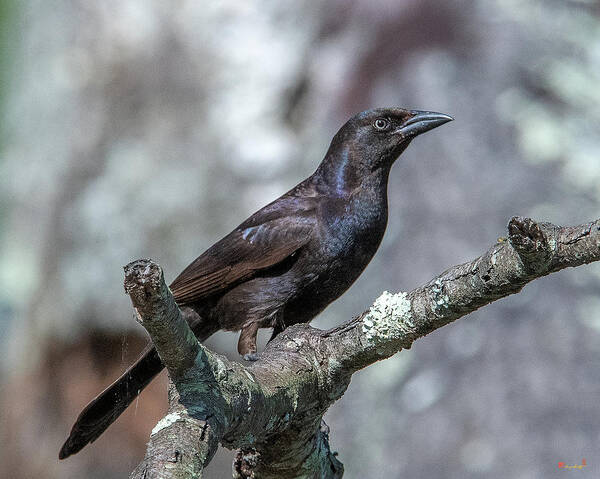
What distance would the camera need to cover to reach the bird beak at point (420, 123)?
383cm

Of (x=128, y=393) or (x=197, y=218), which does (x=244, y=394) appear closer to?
(x=128, y=393)

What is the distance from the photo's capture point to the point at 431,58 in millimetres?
5488

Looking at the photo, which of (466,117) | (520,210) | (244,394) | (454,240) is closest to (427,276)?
(454,240)

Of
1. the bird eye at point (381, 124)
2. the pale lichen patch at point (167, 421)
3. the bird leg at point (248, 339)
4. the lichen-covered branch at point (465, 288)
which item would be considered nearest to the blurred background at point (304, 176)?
the bird leg at point (248, 339)

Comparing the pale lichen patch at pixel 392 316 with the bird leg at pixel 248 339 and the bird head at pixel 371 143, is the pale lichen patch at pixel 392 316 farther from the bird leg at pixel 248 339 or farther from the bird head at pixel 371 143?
the bird head at pixel 371 143

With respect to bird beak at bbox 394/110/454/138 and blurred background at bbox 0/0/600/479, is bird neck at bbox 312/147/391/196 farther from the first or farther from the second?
blurred background at bbox 0/0/600/479

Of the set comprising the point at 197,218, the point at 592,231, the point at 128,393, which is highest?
the point at 197,218

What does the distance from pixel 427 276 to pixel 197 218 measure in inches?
96.0

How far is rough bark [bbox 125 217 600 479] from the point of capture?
5.91 feet

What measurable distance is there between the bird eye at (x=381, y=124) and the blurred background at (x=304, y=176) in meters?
0.90

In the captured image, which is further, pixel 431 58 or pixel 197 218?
pixel 197 218

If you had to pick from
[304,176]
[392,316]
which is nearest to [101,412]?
[392,316]

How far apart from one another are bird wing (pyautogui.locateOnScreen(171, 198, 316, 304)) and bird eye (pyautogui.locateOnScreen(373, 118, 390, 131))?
0.45 metres

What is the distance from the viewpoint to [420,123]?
3848 millimetres
